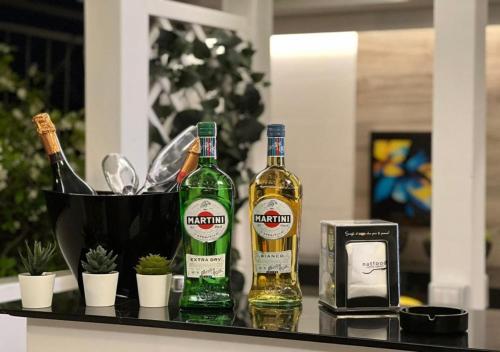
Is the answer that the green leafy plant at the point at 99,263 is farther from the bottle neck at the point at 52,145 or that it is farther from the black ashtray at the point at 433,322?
the black ashtray at the point at 433,322

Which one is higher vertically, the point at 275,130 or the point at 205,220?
the point at 275,130

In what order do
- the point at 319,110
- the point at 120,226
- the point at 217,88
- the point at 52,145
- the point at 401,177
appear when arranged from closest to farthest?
the point at 120,226 < the point at 52,145 < the point at 217,88 < the point at 319,110 < the point at 401,177

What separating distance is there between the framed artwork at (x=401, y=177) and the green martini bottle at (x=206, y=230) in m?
5.31

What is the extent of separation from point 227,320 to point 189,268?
0.14 meters

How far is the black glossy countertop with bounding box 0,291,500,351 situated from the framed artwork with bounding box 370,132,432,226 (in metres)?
5.18

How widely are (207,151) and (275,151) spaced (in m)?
0.12

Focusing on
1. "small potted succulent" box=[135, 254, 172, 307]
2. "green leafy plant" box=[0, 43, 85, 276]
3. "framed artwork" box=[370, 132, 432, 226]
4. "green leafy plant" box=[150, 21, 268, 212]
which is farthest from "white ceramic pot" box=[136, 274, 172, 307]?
"framed artwork" box=[370, 132, 432, 226]

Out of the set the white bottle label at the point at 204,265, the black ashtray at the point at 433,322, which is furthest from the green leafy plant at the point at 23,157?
the black ashtray at the point at 433,322

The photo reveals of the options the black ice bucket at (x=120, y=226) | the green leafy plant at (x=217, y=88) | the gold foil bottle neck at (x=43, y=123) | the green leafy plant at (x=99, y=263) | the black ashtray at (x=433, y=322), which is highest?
the green leafy plant at (x=217, y=88)

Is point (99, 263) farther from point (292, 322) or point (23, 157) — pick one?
point (23, 157)

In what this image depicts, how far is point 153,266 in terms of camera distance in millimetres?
1727

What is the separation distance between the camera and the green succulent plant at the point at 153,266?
172 cm

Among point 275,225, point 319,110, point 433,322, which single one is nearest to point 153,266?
point 275,225

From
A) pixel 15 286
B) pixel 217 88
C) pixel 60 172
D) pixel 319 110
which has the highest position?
pixel 319 110
